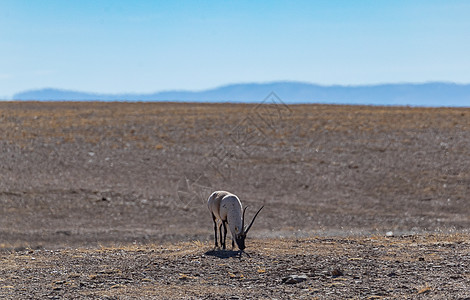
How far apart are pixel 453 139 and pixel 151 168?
18618 millimetres

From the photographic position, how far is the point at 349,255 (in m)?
10.7

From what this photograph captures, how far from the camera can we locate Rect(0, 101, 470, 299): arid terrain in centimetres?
920

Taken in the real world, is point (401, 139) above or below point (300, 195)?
above

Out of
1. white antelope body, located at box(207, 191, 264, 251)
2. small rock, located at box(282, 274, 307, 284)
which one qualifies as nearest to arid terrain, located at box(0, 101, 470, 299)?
small rock, located at box(282, 274, 307, 284)

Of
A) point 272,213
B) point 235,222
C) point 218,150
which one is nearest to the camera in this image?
point 235,222

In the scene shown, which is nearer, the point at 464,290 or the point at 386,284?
the point at 464,290

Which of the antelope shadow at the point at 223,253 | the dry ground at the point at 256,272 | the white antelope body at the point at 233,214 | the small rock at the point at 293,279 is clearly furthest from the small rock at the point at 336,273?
the white antelope body at the point at 233,214

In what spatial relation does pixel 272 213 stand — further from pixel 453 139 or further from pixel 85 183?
pixel 453 139

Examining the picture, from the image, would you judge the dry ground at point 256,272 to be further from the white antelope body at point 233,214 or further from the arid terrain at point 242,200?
the white antelope body at point 233,214

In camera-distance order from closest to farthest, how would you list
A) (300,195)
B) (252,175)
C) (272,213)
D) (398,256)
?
(398,256) → (272,213) → (300,195) → (252,175)

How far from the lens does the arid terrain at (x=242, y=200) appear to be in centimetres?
920

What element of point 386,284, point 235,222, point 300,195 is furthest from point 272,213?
point 386,284

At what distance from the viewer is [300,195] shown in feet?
89.8

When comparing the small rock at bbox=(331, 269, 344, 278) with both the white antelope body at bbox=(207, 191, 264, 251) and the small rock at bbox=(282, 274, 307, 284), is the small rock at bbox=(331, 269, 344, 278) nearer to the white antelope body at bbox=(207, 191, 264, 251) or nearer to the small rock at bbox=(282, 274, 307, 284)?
the small rock at bbox=(282, 274, 307, 284)
